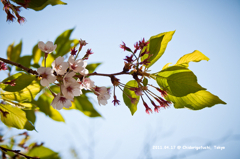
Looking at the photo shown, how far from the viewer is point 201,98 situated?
929mm

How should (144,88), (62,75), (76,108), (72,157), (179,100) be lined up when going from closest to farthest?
1. (62,75)
2. (144,88)
3. (179,100)
4. (76,108)
5. (72,157)

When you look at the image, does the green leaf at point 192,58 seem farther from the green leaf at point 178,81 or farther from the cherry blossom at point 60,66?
the cherry blossom at point 60,66

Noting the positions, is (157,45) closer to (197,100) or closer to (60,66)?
(197,100)

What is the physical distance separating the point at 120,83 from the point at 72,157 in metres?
6.09

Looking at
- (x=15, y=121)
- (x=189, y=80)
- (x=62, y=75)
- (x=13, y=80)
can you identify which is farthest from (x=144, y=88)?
(x=15, y=121)

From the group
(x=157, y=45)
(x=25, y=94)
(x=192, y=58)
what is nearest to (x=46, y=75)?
(x=25, y=94)

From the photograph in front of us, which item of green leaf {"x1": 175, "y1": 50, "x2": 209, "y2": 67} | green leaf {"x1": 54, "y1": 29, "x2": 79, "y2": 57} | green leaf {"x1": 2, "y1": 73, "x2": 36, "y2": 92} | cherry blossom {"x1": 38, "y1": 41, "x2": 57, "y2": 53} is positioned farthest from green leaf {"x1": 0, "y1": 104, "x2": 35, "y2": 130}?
green leaf {"x1": 175, "y1": 50, "x2": 209, "y2": 67}

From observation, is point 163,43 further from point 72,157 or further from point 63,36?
point 72,157

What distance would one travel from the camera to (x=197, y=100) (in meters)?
0.96

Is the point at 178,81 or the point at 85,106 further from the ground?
the point at 178,81

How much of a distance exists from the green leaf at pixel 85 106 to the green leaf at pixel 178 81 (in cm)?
96

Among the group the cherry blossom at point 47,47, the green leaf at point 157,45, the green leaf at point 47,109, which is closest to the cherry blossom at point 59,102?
the cherry blossom at point 47,47

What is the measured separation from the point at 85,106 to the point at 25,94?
2.20 feet

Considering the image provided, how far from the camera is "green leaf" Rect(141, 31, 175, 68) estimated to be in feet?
3.12
